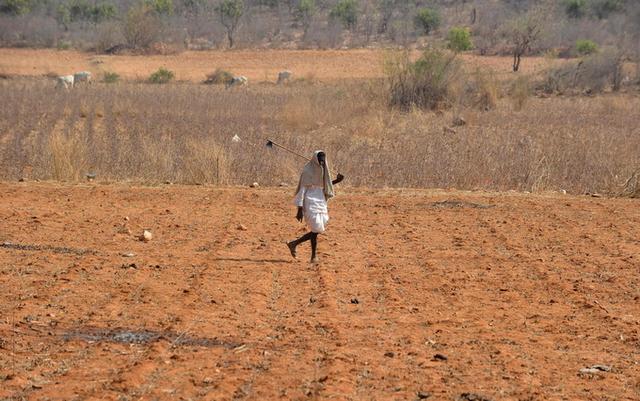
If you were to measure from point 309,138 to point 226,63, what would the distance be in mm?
25863

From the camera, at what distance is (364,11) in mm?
62844

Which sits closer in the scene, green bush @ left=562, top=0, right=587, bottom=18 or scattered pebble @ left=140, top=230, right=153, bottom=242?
scattered pebble @ left=140, top=230, right=153, bottom=242

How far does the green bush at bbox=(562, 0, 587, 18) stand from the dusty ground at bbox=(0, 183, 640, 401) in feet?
157

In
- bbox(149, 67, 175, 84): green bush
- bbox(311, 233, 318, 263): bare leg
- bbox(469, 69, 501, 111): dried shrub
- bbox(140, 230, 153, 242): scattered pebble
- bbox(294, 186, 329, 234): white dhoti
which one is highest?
bbox(294, 186, 329, 234): white dhoti

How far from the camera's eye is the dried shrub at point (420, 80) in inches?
911

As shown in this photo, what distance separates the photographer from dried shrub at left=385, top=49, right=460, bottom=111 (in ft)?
75.9

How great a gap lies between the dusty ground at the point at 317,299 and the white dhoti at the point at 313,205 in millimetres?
409

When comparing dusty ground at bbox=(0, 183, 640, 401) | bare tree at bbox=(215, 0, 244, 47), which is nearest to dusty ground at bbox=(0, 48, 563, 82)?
bare tree at bbox=(215, 0, 244, 47)

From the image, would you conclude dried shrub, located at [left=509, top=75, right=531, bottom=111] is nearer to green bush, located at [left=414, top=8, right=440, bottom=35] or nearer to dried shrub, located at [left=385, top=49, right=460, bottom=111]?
dried shrub, located at [left=385, top=49, right=460, bottom=111]

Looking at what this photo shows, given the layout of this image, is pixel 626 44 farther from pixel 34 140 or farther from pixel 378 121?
pixel 34 140

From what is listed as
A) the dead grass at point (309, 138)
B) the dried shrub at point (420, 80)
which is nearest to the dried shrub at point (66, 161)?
the dead grass at point (309, 138)

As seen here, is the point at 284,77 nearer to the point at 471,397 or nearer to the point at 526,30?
the point at 526,30

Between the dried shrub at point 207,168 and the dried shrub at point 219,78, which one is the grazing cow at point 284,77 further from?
the dried shrub at point 207,168

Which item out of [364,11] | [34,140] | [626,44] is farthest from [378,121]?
[364,11]
